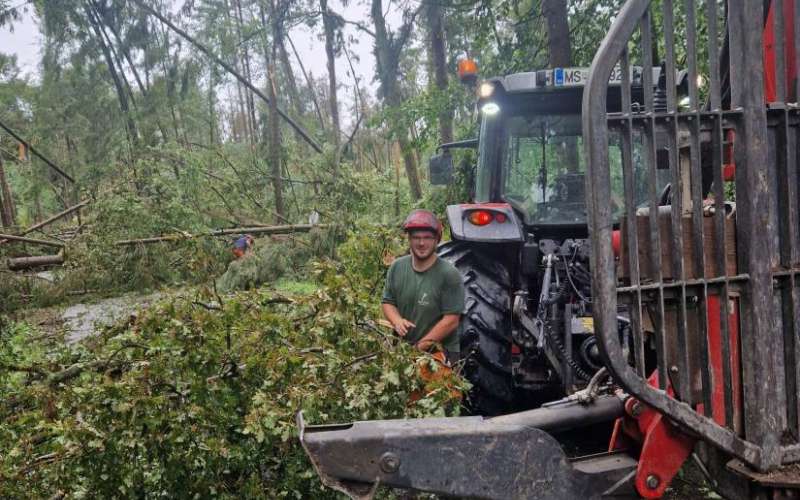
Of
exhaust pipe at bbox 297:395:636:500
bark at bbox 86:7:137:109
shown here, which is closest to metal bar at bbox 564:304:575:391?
exhaust pipe at bbox 297:395:636:500

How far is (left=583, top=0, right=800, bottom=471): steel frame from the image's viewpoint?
1916mm

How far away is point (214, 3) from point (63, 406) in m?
20.4

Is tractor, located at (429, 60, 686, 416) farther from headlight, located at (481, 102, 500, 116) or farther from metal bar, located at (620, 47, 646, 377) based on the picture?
metal bar, located at (620, 47, 646, 377)

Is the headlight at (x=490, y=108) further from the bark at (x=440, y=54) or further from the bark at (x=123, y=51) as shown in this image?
the bark at (x=123, y=51)

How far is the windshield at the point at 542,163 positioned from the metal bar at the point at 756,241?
2.56m

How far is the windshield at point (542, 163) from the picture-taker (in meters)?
4.63

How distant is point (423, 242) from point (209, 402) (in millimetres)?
1574

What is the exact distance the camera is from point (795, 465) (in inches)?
81.3

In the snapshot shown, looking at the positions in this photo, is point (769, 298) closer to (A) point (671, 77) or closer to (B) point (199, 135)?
(A) point (671, 77)

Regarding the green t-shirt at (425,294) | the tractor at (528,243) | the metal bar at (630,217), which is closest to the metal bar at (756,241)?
the metal bar at (630,217)

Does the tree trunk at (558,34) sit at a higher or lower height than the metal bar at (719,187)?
higher

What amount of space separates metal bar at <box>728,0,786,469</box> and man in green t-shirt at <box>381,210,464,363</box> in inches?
81.6

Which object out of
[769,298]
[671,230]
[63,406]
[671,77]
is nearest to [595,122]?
[671,77]

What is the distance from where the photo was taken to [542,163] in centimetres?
469
